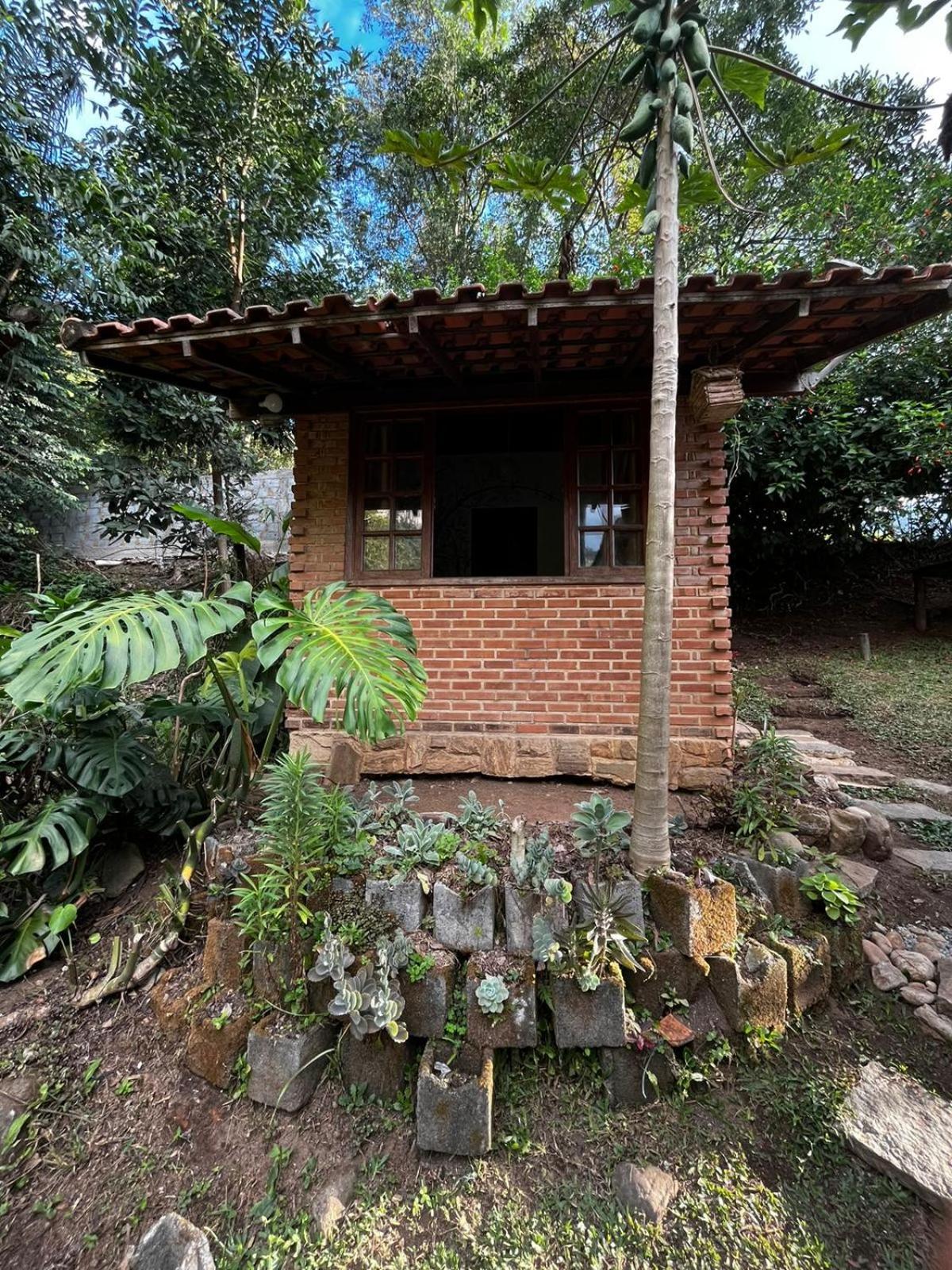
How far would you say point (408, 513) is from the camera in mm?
3324

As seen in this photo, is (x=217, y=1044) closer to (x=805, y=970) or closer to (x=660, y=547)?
(x=805, y=970)

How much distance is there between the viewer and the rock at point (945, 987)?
6.50 feet

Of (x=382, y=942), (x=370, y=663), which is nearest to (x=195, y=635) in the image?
(x=370, y=663)

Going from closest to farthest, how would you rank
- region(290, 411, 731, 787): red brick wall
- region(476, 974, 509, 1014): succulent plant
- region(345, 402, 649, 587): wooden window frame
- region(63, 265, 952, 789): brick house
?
region(476, 974, 509, 1014): succulent plant < region(63, 265, 952, 789): brick house < region(290, 411, 731, 787): red brick wall < region(345, 402, 649, 587): wooden window frame

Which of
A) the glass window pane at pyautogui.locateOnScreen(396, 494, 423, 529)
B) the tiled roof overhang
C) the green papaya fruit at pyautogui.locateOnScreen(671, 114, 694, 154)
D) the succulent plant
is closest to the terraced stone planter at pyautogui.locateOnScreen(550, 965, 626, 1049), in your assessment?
the succulent plant

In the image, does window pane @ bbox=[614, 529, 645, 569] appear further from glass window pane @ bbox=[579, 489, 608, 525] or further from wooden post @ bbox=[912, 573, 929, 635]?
wooden post @ bbox=[912, 573, 929, 635]

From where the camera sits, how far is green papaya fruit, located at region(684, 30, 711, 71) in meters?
2.02

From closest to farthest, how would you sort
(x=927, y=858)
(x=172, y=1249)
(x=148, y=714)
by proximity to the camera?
(x=172, y=1249) → (x=927, y=858) → (x=148, y=714)

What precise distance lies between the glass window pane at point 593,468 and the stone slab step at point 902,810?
241cm

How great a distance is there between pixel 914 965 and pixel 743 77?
12.9 ft

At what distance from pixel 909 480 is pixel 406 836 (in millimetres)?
8069

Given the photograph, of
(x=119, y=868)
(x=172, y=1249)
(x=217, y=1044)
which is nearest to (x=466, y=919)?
(x=217, y=1044)

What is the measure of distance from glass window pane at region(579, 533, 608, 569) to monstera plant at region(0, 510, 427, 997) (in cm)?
127

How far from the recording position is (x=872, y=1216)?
1.55 metres
